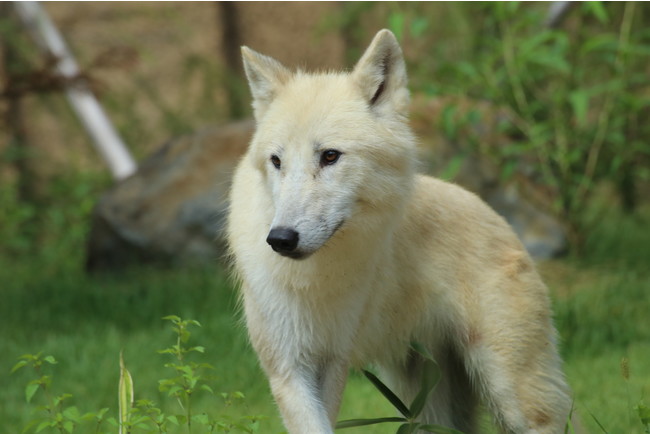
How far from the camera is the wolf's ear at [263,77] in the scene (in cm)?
390

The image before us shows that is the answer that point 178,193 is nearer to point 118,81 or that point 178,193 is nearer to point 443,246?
point 118,81

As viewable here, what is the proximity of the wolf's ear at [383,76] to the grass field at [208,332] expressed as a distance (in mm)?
1686

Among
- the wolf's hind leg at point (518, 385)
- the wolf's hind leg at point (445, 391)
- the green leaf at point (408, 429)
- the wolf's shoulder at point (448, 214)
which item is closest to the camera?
the green leaf at point (408, 429)

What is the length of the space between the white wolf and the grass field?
584 millimetres

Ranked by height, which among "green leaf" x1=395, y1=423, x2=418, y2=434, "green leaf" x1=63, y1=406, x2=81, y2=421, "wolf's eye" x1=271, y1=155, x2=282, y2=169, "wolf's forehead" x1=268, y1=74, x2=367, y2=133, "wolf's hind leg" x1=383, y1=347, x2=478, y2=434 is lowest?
"wolf's hind leg" x1=383, y1=347, x2=478, y2=434

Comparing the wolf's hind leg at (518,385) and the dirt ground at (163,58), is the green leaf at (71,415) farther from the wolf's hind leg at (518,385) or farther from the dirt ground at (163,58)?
the dirt ground at (163,58)

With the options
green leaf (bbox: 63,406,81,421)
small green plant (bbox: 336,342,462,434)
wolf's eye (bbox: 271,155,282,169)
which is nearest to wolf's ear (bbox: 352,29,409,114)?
wolf's eye (bbox: 271,155,282,169)

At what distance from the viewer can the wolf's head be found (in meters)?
3.45

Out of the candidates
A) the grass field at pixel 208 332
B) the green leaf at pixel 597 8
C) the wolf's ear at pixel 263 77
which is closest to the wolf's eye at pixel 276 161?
the wolf's ear at pixel 263 77

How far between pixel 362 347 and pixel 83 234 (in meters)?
7.00

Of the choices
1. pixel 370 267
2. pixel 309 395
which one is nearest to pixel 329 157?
pixel 370 267

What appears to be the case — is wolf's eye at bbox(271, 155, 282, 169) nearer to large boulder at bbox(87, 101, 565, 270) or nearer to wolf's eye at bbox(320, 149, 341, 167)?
wolf's eye at bbox(320, 149, 341, 167)

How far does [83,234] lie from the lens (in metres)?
10.4

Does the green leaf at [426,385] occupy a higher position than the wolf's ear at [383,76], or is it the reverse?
the wolf's ear at [383,76]
